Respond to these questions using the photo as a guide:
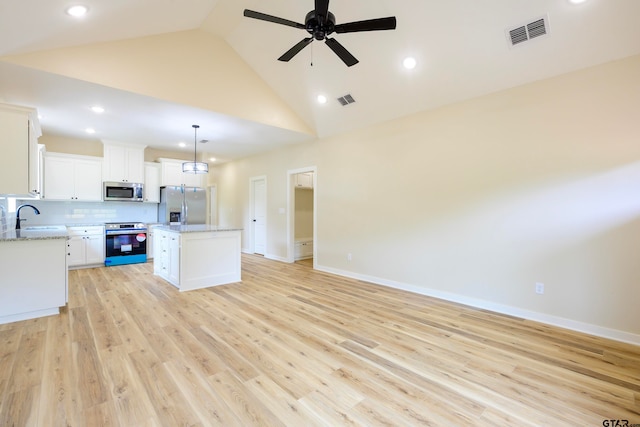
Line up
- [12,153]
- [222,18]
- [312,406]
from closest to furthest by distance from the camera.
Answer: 1. [312,406]
2. [12,153]
3. [222,18]

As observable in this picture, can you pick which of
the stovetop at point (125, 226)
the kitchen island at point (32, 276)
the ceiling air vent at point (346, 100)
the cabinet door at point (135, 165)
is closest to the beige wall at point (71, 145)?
the cabinet door at point (135, 165)

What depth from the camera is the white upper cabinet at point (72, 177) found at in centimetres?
561

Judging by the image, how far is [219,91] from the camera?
4344 mm

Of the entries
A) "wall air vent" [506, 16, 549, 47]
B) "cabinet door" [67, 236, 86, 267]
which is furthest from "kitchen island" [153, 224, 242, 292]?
"wall air vent" [506, 16, 549, 47]

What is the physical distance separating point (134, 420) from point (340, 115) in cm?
467

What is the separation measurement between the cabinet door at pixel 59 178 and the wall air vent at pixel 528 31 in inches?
300

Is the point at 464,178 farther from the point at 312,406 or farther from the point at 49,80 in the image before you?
the point at 49,80

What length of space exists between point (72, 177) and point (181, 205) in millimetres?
2081

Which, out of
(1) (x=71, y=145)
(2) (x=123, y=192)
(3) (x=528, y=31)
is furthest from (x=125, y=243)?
(3) (x=528, y=31)

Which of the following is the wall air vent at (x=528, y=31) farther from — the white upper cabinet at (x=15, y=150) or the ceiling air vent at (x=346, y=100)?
the white upper cabinet at (x=15, y=150)

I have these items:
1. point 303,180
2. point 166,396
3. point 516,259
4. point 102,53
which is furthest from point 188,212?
point 516,259

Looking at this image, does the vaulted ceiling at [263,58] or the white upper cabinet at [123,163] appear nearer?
the vaulted ceiling at [263,58]

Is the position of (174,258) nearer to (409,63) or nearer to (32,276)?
(32,276)

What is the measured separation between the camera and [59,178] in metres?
5.69
